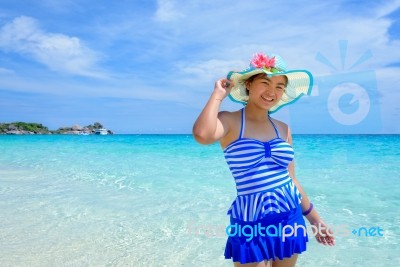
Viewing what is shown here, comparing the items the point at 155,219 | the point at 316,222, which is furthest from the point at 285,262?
the point at 155,219

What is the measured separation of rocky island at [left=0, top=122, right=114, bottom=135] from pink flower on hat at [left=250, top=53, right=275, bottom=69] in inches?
3527

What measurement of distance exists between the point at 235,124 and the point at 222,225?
134 inches

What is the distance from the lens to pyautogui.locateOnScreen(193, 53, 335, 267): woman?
2082 mm

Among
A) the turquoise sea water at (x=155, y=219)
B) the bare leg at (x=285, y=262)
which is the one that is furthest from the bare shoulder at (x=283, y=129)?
the turquoise sea water at (x=155, y=219)

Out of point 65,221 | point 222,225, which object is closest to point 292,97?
point 222,225

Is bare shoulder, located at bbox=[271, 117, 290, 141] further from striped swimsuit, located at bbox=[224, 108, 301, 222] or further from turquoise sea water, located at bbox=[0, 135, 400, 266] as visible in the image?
turquoise sea water, located at bbox=[0, 135, 400, 266]

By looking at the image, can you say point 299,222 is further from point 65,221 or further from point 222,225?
point 65,221

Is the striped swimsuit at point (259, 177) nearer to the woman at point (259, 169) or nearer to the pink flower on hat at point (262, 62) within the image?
the woman at point (259, 169)

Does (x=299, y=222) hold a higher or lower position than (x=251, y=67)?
lower

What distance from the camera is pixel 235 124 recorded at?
2.16m

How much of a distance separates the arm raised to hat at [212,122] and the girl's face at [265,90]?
0.20 m

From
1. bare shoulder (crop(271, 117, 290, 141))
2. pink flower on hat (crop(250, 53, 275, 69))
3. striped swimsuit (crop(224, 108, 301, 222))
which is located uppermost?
pink flower on hat (crop(250, 53, 275, 69))

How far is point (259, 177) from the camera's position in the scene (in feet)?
6.91

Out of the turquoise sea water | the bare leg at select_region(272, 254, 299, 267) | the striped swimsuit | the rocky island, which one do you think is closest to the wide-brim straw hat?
the striped swimsuit
